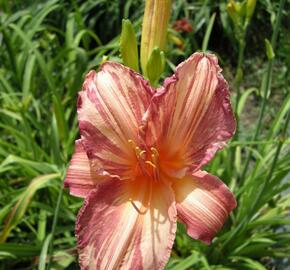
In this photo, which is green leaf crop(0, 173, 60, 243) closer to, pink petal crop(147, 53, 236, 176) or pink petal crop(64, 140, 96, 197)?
pink petal crop(64, 140, 96, 197)

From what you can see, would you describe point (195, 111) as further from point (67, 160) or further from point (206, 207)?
point (67, 160)

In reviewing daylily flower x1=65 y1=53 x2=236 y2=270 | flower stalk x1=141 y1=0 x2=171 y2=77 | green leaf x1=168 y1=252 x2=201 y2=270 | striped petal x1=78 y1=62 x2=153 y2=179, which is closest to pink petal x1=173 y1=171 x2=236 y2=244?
daylily flower x1=65 y1=53 x2=236 y2=270

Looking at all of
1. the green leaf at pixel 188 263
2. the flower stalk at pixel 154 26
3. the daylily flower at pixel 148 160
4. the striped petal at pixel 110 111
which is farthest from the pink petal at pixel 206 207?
the green leaf at pixel 188 263

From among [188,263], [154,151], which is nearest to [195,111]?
[154,151]

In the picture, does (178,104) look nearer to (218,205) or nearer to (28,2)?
(218,205)

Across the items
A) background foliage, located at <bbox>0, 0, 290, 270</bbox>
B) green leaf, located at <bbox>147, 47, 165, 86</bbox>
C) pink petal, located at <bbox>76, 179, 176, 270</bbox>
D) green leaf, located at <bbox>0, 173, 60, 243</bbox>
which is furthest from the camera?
background foliage, located at <bbox>0, 0, 290, 270</bbox>

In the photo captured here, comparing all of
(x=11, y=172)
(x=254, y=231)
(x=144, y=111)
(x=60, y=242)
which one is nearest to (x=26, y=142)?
(x=11, y=172)
